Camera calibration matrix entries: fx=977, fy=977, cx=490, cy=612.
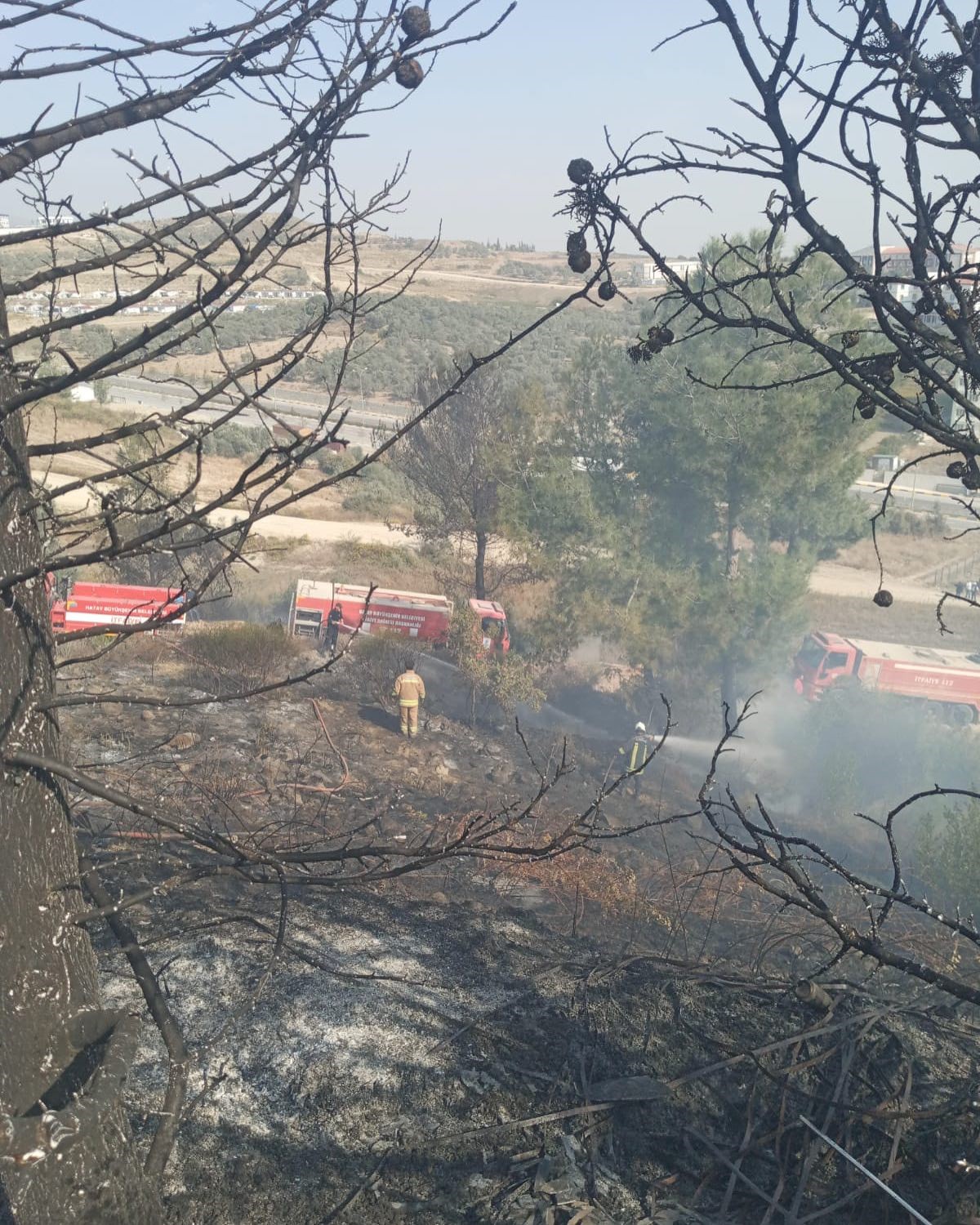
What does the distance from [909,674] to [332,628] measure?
1530 centimetres

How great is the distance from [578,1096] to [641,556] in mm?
18732

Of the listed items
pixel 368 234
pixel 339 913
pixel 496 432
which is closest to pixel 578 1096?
pixel 339 913

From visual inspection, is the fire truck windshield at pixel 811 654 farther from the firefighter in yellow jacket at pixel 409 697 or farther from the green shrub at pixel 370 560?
the firefighter in yellow jacket at pixel 409 697

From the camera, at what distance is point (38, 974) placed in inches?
100

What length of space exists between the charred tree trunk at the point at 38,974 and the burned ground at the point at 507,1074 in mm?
317

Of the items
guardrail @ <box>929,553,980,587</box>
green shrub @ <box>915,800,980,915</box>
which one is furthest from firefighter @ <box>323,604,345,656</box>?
guardrail @ <box>929,553,980,587</box>

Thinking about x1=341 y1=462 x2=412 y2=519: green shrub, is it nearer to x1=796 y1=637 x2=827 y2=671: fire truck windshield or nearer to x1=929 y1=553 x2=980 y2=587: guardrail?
x1=796 y1=637 x2=827 y2=671: fire truck windshield

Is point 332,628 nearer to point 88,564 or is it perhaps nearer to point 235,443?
point 88,564

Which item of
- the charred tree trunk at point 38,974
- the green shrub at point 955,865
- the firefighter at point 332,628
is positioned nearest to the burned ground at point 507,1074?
the charred tree trunk at point 38,974

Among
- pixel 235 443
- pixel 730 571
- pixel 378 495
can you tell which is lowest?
pixel 378 495

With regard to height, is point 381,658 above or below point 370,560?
below

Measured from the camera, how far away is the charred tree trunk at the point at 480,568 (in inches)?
888

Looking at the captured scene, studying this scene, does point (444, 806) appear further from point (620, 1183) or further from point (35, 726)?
point (35, 726)

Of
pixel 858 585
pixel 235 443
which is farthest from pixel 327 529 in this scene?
pixel 858 585
